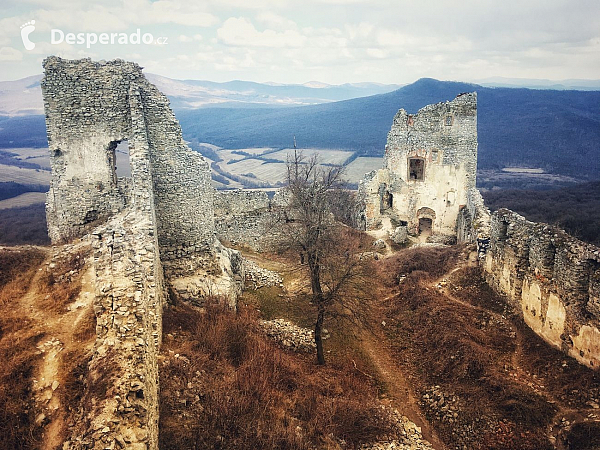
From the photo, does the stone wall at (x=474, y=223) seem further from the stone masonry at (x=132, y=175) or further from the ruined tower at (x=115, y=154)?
the ruined tower at (x=115, y=154)

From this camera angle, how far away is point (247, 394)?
8.11 m

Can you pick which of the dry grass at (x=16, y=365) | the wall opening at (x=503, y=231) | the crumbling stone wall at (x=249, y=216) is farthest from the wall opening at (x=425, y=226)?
the dry grass at (x=16, y=365)

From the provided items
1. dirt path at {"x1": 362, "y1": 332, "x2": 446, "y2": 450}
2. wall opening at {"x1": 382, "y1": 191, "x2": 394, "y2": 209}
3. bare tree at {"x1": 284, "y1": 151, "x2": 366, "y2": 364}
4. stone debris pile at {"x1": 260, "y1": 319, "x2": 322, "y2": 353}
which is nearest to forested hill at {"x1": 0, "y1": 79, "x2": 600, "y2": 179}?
wall opening at {"x1": 382, "y1": 191, "x2": 394, "y2": 209}

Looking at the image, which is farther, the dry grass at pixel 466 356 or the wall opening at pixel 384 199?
the wall opening at pixel 384 199

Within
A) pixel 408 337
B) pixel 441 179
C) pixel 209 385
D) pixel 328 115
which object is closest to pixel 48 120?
pixel 209 385

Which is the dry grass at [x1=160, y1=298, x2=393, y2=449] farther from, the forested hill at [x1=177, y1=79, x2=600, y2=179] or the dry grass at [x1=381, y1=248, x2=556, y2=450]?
the forested hill at [x1=177, y1=79, x2=600, y2=179]

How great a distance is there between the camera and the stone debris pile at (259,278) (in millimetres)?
16564

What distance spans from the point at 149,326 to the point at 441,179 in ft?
64.2

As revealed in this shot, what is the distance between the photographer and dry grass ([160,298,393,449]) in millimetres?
7031

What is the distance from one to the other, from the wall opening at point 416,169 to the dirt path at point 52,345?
62.4 feet

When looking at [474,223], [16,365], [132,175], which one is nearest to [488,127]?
[474,223]

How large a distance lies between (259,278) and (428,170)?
11966 millimetres

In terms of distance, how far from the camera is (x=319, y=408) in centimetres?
891

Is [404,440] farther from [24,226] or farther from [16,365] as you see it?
[24,226]
